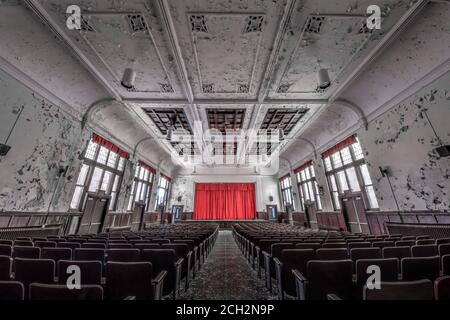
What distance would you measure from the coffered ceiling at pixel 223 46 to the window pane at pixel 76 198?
3.85 metres

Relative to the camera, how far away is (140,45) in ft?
15.4

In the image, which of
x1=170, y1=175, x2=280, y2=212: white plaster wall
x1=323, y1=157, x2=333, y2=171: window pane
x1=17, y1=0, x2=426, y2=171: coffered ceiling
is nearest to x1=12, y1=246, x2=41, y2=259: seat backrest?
x1=17, y1=0, x2=426, y2=171: coffered ceiling

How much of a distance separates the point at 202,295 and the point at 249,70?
5.61 meters

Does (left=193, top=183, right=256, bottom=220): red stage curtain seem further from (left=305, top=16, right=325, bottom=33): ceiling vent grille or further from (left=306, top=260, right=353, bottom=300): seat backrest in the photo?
(left=306, top=260, right=353, bottom=300): seat backrest

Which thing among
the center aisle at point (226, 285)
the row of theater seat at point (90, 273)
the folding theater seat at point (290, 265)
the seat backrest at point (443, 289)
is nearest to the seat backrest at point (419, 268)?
the seat backrest at point (443, 289)

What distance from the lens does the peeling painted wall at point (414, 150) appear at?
4410 millimetres

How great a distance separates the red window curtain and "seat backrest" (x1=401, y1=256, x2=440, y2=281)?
930 cm

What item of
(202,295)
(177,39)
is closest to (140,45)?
(177,39)

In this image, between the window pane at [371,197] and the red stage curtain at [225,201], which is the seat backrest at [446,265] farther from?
the red stage curtain at [225,201]

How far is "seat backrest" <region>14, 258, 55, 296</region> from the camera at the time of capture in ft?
5.96

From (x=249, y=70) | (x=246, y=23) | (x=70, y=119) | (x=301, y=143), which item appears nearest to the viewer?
(x=246, y=23)

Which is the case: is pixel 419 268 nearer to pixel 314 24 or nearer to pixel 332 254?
pixel 332 254
